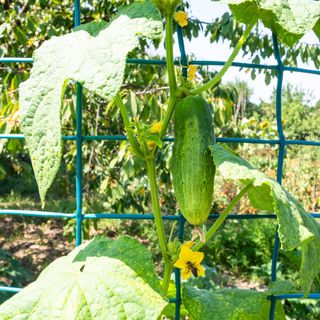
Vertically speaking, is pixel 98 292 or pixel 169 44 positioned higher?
pixel 169 44

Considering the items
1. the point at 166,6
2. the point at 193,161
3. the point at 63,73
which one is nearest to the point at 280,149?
the point at 193,161

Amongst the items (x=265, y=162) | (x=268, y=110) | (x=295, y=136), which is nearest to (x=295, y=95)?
(x=268, y=110)

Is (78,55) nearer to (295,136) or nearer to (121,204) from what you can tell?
(121,204)

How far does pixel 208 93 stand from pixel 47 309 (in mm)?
1793

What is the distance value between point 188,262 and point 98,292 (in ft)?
0.54

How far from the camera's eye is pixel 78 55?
666 millimetres

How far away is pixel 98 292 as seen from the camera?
27.6 inches

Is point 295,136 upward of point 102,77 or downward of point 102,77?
downward

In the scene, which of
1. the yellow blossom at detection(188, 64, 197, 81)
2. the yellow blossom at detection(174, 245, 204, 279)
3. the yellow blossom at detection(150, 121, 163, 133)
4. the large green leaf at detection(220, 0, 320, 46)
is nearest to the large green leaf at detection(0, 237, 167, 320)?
the yellow blossom at detection(174, 245, 204, 279)

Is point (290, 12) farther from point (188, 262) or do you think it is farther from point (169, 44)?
point (188, 262)

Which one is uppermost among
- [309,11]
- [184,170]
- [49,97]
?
[309,11]

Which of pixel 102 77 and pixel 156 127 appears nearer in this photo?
pixel 102 77

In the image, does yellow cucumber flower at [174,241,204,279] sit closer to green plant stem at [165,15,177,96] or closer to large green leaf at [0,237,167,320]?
large green leaf at [0,237,167,320]

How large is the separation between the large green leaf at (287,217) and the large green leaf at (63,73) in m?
0.20
